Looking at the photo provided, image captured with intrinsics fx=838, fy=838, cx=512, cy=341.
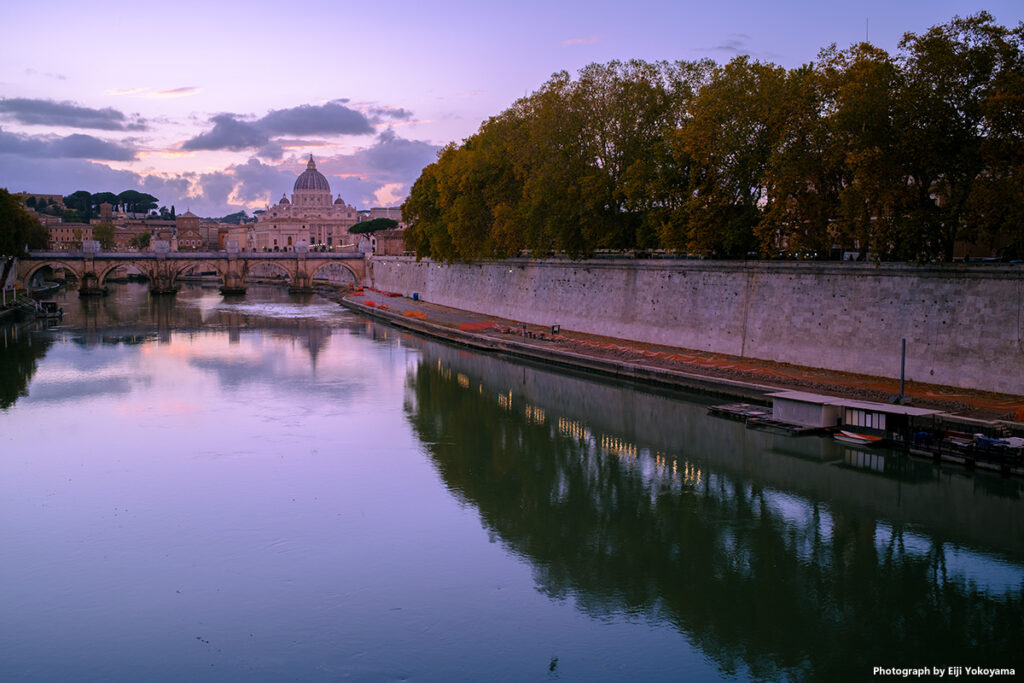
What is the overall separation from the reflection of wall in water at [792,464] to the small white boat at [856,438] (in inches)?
8.4

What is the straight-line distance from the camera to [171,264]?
6794cm

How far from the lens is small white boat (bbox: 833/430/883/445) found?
17000 mm

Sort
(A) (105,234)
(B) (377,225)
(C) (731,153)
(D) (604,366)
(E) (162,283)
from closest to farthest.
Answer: (C) (731,153) → (D) (604,366) → (E) (162,283) → (B) (377,225) → (A) (105,234)

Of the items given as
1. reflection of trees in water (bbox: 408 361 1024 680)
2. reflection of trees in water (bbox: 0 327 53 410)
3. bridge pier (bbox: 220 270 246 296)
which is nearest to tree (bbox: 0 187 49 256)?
reflection of trees in water (bbox: 0 327 53 410)

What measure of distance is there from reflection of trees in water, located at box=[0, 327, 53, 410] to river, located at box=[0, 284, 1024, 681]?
2.37 meters

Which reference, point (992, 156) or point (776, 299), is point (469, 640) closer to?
point (992, 156)

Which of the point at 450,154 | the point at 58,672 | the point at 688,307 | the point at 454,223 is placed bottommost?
the point at 58,672

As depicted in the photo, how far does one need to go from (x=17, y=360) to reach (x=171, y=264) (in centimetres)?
3951

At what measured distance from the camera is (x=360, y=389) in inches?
992

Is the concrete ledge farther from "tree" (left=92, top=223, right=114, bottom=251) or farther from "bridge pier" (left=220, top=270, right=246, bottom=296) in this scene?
"tree" (left=92, top=223, right=114, bottom=251)

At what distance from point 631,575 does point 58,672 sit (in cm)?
696

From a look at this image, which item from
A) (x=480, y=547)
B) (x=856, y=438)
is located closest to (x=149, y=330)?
(x=480, y=547)

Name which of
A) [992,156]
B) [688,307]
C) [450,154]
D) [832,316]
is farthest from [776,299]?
[450,154]

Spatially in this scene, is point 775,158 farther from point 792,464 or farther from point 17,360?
point 17,360
